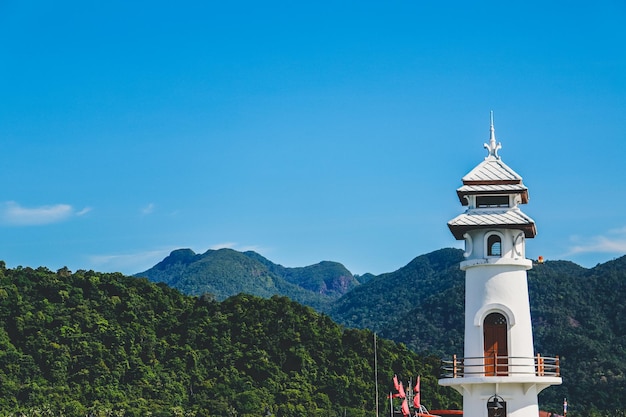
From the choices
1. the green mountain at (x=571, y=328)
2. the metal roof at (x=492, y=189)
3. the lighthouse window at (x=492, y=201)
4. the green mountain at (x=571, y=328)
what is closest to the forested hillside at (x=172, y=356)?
the green mountain at (x=571, y=328)

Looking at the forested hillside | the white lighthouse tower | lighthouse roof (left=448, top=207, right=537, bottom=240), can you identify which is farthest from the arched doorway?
the forested hillside

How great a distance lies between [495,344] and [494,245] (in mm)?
2296

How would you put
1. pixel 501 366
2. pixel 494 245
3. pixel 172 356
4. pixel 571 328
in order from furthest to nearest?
1. pixel 571 328
2. pixel 172 356
3. pixel 494 245
4. pixel 501 366

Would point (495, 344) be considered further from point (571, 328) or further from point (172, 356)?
point (571, 328)

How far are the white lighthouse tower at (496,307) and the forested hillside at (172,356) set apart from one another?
122 feet

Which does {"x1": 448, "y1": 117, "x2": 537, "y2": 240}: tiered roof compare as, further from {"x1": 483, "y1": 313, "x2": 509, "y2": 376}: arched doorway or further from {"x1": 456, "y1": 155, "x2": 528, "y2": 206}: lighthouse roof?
{"x1": 483, "y1": 313, "x2": 509, "y2": 376}: arched doorway

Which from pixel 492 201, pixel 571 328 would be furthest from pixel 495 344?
pixel 571 328

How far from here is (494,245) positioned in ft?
86.4

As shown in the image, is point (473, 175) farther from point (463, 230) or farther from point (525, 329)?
point (525, 329)

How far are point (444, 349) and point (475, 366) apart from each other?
6151cm

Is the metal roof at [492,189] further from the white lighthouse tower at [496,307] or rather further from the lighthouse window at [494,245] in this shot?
the lighthouse window at [494,245]

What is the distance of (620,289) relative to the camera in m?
84.9

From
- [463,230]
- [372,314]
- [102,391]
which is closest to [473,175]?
[463,230]

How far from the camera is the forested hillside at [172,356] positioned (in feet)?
207
